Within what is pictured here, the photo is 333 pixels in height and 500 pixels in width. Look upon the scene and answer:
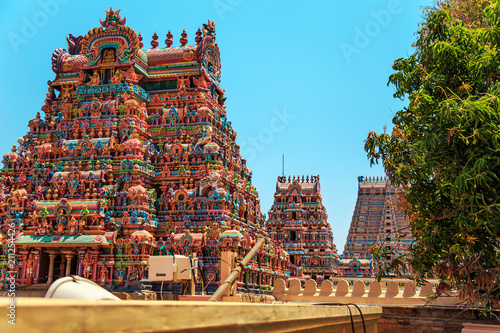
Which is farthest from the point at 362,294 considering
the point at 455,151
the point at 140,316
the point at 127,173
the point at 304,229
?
the point at 304,229

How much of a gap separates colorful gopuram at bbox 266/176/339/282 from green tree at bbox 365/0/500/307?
43.3m

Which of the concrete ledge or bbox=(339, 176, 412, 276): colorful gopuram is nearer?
the concrete ledge

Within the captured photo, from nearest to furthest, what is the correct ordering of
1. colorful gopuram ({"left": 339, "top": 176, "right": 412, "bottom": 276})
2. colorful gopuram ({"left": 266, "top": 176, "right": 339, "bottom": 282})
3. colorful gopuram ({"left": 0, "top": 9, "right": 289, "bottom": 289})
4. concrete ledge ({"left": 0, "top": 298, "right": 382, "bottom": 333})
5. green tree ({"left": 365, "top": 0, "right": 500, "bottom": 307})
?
concrete ledge ({"left": 0, "top": 298, "right": 382, "bottom": 333})
green tree ({"left": 365, "top": 0, "right": 500, "bottom": 307})
colorful gopuram ({"left": 0, "top": 9, "right": 289, "bottom": 289})
colorful gopuram ({"left": 266, "top": 176, "right": 339, "bottom": 282})
colorful gopuram ({"left": 339, "top": 176, "right": 412, "bottom": 276})

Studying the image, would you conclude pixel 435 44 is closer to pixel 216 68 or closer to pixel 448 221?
pixel 448 221

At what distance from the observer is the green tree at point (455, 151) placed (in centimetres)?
1158

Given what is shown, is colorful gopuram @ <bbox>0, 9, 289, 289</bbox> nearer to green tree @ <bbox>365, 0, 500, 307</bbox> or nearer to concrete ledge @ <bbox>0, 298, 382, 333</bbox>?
green tree @ <bbox>365, 0, 500, 307</bbox>

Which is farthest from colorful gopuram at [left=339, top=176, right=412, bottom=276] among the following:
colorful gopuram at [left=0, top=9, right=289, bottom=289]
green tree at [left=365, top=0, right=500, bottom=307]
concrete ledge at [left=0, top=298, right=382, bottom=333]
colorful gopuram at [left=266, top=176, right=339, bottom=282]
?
concrete ledge at [left=0, top=298, right=382, bottom=333]

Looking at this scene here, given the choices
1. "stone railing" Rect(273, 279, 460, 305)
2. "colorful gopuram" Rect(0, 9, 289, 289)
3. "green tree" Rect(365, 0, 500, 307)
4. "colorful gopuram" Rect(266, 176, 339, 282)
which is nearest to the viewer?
"green tree" Rect(365, 0, 500, 307)

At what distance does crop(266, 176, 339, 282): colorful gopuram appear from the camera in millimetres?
58906

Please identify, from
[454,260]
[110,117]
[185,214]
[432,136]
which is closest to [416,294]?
[454,260]

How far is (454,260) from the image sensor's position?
1309 cm

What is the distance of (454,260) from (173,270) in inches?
333

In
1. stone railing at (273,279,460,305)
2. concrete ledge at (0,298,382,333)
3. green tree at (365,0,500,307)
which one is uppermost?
green tree at (365,0,500,307)

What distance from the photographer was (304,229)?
6072 cm
